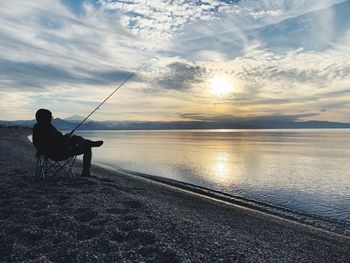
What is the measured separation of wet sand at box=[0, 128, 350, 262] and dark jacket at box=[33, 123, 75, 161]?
154 cm

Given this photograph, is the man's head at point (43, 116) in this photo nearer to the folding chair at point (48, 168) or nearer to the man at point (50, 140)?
the man at point (50, 140)

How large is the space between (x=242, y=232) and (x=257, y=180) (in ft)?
52.0

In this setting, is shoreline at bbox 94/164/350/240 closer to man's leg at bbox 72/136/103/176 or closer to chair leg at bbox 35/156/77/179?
man's leg at bbox 72/136/103/176

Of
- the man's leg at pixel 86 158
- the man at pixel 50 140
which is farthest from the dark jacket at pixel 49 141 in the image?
the man's leg at pixel 86 158

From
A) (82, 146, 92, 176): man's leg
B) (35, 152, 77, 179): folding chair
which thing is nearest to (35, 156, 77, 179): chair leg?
(35, 152, 77, 179): folding chair

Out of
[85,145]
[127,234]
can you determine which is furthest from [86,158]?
[127,234]

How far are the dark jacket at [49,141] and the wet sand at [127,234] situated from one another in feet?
5.04

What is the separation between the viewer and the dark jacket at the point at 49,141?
37.8 feet

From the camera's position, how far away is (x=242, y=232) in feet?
28.1

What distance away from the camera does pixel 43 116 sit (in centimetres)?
1147

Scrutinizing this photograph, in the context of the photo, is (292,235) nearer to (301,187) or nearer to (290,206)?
(290,206)

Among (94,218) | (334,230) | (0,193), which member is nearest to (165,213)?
(94,218)

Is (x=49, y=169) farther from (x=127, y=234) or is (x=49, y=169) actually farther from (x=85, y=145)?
(x=127, y=234)

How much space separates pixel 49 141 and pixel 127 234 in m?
6.53
